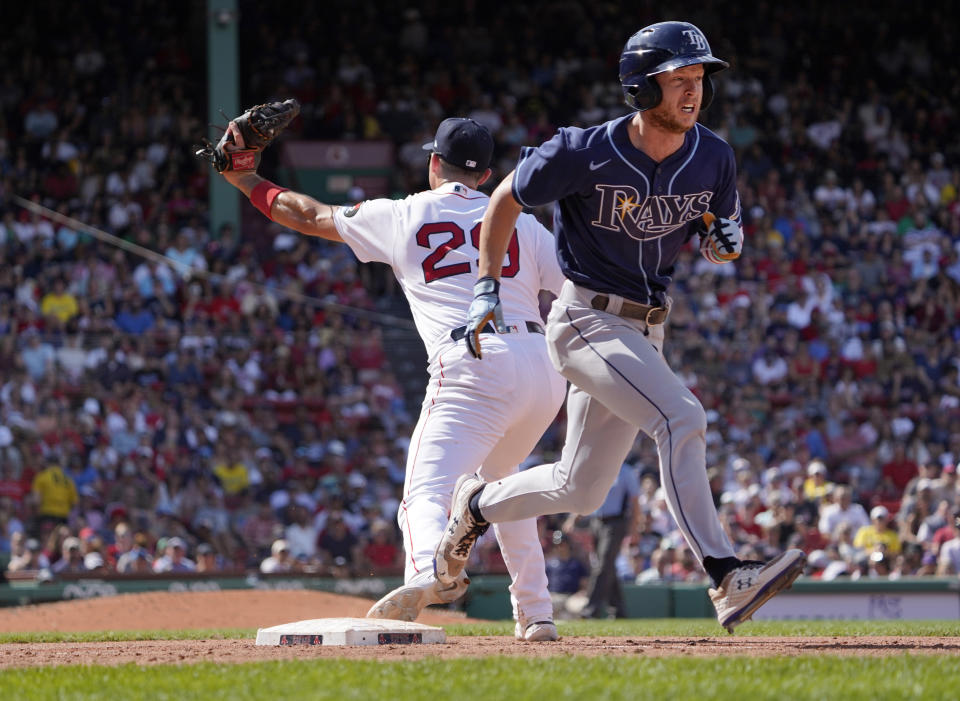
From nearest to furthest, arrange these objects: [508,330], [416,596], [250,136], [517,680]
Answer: [517,680] → [416,596] → [508,330] → [250,136]

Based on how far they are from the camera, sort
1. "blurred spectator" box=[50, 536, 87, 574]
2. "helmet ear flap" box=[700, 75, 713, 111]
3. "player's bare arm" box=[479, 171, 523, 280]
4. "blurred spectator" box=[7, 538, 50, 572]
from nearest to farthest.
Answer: "player's bare arm" box=[479, 171, 523, 280]
"helmet ear flap" box=[700, 75, 713, 111]
"blurred spectator" box=[7, 538, 50, 572]
"blurred spectator" box=[50, 536, 87, 574]

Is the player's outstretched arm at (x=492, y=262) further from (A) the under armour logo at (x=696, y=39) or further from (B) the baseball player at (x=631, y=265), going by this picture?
(A) the under armour logo at (x=696, y=39)

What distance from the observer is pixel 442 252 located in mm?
6195

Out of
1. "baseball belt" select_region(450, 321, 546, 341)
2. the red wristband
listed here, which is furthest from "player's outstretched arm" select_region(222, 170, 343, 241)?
"baseball belt" select_region(450, 321, 546, 341)

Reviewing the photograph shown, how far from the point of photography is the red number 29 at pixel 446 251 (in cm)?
618

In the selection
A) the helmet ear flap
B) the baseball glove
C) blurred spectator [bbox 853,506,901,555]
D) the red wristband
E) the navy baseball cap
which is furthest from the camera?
blurred spectator [bbox 853,506,901,555]

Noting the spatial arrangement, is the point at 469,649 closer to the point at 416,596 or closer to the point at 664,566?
the point at 416,596

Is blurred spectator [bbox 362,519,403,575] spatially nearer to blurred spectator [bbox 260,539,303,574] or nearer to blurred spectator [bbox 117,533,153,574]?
blurred spectator [bbox 260,539,303,574]

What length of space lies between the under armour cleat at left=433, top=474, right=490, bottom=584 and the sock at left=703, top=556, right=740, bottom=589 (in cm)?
93

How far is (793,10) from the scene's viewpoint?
26.5m

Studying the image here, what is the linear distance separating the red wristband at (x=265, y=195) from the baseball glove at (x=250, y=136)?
147 mm

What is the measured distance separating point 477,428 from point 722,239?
4.37ft

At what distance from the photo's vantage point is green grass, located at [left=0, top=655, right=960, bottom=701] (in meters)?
4.07

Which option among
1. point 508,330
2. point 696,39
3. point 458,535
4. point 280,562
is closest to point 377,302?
point 280,562
